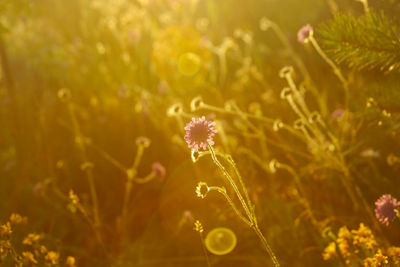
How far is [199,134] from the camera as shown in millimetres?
1330

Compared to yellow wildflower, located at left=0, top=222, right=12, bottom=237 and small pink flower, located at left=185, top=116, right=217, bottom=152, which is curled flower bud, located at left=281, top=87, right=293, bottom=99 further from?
yellow wildflower, located at left=0, top=222, right=12, bottom=237

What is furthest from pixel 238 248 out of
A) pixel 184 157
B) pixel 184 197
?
pixel 184 157

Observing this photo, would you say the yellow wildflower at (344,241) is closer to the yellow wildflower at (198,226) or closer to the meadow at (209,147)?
the meadow at (209,147)

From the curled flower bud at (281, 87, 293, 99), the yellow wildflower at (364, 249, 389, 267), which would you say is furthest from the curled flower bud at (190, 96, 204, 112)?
the yellow wildflower at (364, 249, 389, 267)

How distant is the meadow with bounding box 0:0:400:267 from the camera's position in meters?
1.73

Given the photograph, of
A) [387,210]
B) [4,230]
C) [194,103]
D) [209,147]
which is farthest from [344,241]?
[4,230]

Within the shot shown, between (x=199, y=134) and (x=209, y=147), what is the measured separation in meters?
0.07

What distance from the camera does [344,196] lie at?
2.62m

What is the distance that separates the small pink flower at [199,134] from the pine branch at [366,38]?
1.67 ft

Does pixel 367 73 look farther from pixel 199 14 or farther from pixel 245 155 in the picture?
pixel 199 14

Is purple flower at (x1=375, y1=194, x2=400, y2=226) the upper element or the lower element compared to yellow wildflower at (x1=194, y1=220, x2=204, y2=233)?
lower

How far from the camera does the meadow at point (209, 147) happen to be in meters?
1.73

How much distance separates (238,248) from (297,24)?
14.6 ft

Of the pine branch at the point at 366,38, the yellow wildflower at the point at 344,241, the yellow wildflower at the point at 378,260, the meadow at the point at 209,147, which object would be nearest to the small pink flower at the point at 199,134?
the meadow at the point at 209,147
